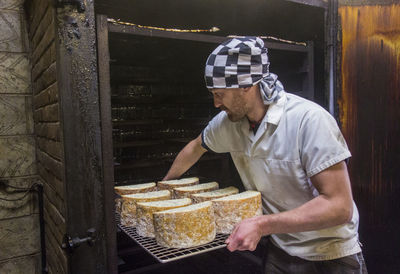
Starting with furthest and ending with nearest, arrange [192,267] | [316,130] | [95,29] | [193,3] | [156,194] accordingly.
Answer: [192,267] → [193,3] → [156,194] → [95,29] → [316,130]

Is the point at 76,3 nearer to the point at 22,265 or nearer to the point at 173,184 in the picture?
the point at 173,184

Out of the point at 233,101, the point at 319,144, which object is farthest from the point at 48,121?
the point at 319,144

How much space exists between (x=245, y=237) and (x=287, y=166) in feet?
1.69

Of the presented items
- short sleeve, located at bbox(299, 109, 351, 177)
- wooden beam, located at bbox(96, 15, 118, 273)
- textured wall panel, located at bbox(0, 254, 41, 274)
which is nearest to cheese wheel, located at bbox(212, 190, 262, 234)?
short sleeve, located at bbox(299, 109, 351, 177)

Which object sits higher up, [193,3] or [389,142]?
[193,3]

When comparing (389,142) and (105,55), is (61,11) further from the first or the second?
(389,142)

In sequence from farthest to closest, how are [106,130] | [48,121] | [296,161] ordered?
1. [48,121]
2. [106,130]
3. [296,161]

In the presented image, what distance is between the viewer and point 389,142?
2.82 m

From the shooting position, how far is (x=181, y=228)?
5.46 feet

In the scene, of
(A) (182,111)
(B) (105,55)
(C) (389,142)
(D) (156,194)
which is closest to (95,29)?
(B) (105,55)

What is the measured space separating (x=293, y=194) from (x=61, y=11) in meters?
1.63

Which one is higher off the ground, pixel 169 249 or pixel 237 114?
pixel 237 114

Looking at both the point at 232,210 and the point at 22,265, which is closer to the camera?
the point at 232,210

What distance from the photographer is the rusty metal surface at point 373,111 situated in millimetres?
2742
